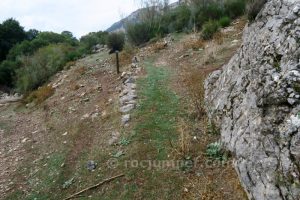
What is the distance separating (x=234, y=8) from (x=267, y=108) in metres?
10.9

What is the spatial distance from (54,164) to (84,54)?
12.7 meters

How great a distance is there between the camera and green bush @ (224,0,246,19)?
13609 millimetres

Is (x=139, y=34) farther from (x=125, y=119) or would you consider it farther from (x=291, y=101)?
(x=291, y=101)

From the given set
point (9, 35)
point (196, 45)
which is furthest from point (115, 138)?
point (9, 35)

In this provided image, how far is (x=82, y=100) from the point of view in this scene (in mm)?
9266

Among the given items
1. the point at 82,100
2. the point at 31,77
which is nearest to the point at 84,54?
the point at 31,77

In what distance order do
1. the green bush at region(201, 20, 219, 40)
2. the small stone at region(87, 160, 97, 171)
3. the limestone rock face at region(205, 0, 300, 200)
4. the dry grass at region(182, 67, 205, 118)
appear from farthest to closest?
the green bush at region(201, 20, 219, 40) → the dry grass at region(182, 67, 205, 118) → the small stone at region(87, 160, 97, 171) → the limestone rock face at region(205, 0, 300, 200)

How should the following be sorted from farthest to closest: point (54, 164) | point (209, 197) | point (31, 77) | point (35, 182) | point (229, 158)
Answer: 1. point (31, 77)
2. point (54, 164)
3. point (35, 182)
4. point (229, 158)
5. point (209, 197)

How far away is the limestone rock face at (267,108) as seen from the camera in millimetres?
3328

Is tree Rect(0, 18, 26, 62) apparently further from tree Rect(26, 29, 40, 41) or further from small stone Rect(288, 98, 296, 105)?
small stone Rect(288, 98, 296, 105)

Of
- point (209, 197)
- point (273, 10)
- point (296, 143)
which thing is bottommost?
point (209, 197)

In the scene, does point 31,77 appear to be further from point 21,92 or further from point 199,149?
point 199,149

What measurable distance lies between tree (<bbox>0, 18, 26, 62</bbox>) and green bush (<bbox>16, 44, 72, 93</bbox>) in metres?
8.51

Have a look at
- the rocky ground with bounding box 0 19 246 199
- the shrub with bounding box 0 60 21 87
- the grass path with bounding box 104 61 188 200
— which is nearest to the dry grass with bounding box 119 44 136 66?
the rocky ground with bounding box 0 19 246 199
